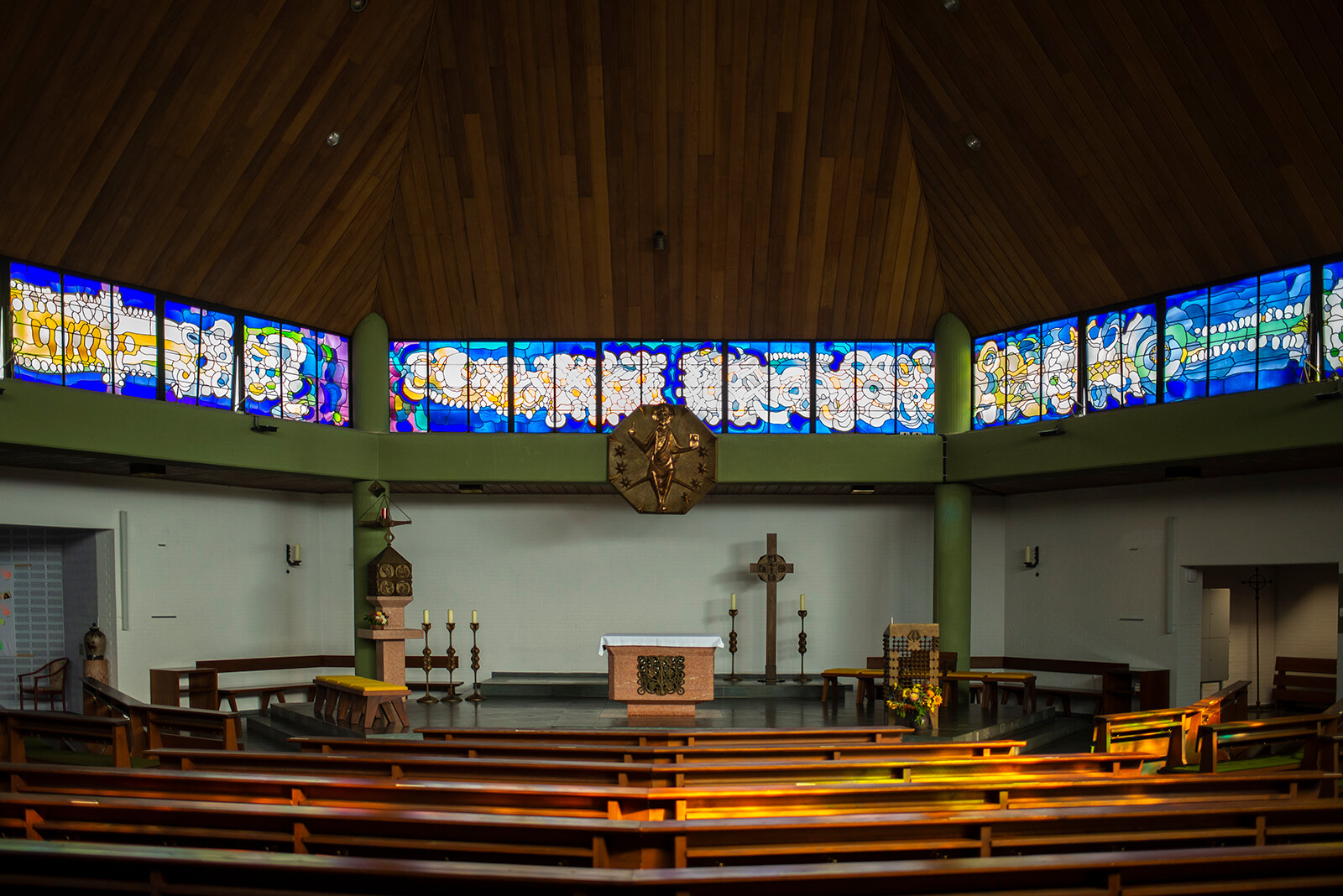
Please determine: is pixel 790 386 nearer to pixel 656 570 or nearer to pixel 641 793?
pixel 656 570

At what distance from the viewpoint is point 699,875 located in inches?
137

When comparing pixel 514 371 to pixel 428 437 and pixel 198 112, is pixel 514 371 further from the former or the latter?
pixel 198 112

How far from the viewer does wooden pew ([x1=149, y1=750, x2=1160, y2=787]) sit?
591 centimetres

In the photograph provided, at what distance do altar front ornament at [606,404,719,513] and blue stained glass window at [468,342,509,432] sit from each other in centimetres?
163

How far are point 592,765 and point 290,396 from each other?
28.5 ft

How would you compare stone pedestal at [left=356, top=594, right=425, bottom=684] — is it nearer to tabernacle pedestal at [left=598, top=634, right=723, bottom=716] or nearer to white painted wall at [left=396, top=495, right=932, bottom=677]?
tabernacle pedestal at [left=598, top=634, right=723, bottom=716]

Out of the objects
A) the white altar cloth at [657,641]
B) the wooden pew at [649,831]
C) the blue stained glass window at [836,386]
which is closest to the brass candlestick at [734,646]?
the blue stained glass window at [836,386]

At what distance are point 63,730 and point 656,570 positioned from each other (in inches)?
316

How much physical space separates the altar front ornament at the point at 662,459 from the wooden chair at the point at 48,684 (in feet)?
22.2

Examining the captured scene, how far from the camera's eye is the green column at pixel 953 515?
13.3 meters

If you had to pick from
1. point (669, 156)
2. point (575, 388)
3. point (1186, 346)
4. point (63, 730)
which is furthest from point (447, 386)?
point (1186, 346)

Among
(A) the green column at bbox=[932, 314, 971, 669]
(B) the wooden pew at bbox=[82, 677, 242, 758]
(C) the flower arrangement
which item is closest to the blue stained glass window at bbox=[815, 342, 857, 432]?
(A) the green column at bbox=[932, 314, 971, 669]

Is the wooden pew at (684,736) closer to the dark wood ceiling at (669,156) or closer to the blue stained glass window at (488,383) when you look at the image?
the blue stained glass window at (488,383)

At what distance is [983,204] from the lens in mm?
11812
